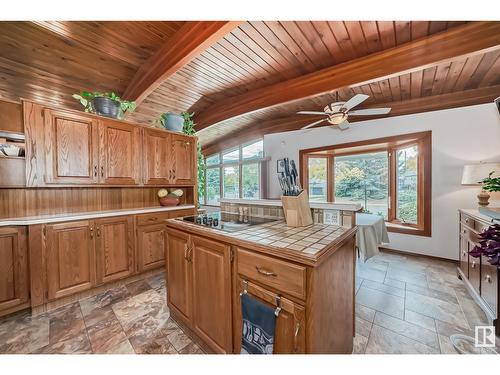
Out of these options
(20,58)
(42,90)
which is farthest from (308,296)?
(42,90)

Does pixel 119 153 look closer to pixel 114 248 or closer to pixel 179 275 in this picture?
pixel 114 248

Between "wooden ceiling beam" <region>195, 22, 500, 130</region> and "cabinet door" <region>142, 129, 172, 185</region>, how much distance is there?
1532 millimetres

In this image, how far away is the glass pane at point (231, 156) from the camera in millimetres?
5934

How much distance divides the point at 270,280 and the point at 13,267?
2.41 metres

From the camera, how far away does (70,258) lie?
1915mm

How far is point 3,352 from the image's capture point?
1368 millimetres

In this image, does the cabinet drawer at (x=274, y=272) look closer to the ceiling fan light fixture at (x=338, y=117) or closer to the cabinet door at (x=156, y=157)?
the cabinet door at (x=156, y=157)

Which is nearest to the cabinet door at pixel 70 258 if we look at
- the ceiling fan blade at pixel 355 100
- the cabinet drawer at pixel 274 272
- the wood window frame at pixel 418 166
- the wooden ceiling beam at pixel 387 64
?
the cabinet drawer at pixel 274 272

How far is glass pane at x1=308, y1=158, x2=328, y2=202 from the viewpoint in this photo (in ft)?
14.4

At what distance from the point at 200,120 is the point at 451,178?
15.4 ft

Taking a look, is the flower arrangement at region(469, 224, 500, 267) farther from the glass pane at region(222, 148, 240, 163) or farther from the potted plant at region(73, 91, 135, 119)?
the glass pane at region(222, 148, 240, 163)

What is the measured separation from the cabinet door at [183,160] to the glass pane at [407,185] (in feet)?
12.4

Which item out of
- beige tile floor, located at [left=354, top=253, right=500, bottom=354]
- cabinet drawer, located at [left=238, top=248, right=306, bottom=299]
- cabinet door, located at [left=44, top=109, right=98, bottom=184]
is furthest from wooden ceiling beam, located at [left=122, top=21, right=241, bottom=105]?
beige tile floor, located at [left=354, top=253, right=500, bottom=354]
